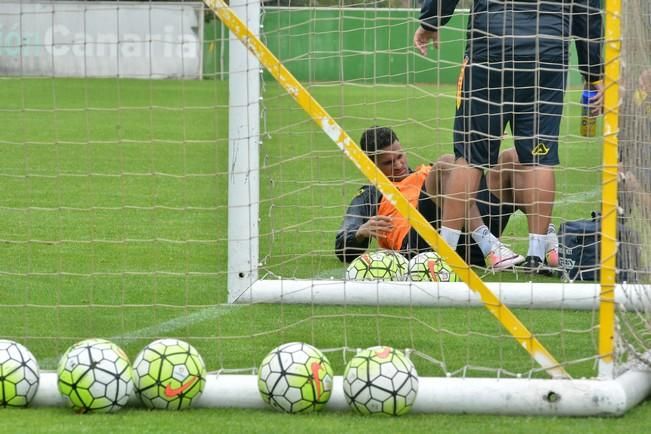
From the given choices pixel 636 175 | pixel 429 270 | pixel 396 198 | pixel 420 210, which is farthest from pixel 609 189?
pixel 420 210

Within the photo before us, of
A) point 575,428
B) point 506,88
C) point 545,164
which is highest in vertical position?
point 506,88

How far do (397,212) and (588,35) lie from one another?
1.73m

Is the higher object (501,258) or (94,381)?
(501,258)

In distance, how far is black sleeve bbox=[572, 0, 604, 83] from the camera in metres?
6.71

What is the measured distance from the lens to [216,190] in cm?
1227

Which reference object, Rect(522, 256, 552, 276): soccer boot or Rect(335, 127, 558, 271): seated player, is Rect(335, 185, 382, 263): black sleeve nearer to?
Rect(335, 127, 558, 271): seated player

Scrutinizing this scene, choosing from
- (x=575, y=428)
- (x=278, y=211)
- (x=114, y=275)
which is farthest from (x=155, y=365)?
(x=278, y=211)

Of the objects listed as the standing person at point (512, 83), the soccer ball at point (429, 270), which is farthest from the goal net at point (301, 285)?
the soccer ball at point (429, 270)

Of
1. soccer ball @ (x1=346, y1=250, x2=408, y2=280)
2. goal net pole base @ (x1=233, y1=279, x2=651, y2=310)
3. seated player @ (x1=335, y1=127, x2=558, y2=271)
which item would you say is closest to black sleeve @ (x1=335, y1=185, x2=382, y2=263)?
seated player @ (x1=335, y1=127, x2=558, y2=271)

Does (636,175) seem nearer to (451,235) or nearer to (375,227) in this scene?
(451,235)

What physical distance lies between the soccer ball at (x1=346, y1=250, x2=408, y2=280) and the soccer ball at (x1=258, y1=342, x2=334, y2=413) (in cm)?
234

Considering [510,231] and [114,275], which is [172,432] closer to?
[114,275]

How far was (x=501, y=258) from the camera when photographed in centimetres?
763

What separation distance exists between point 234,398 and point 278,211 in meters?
5.25
